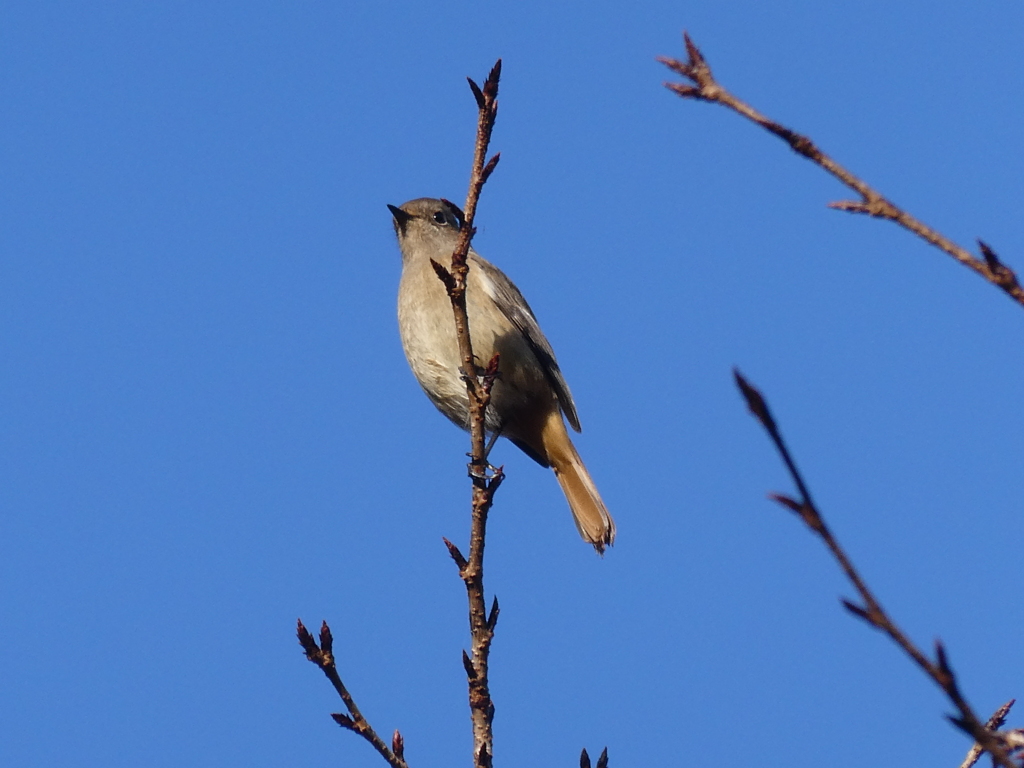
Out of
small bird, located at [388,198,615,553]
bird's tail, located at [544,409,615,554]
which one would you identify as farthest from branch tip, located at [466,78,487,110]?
bird's tail, located at [544,409,615,554]

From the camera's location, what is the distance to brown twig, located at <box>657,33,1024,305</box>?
5.01ft

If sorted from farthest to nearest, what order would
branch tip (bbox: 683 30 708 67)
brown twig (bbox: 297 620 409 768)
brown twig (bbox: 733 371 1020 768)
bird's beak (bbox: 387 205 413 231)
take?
1. bird's beak (bbox: 387 205 413 231)
2. brown twig (bbox: 297 620 409 768)
3. branch tip (bbox: 683 30 708 67)
4. brown twig (bbox: 733 371 1020 768)

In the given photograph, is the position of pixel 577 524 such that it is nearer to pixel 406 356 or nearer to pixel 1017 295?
pixel 406 356

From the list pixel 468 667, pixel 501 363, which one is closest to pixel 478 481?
pixel 468 667

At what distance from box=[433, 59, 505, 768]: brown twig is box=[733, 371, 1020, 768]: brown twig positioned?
212 centimetres

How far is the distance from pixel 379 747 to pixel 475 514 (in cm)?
108

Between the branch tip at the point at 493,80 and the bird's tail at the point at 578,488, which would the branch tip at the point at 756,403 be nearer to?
the branch tip at the point at 493,80

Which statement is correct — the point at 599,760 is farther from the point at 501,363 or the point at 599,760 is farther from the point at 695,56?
the point at 501,363

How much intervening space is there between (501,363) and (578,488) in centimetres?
102

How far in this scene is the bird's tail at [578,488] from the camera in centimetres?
754

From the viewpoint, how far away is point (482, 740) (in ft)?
11.4

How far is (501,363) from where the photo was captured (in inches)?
291

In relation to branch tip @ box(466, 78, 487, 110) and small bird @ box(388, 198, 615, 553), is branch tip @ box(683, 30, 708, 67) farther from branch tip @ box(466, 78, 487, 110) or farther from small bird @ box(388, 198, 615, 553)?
small bird @ box(388, 198, 615, 553)

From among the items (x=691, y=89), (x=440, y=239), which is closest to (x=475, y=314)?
(x=440, y=239)
